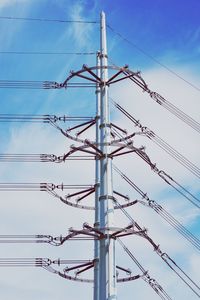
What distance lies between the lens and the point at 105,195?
29.9 meters

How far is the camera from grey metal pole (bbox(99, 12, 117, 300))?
2709 centimetres

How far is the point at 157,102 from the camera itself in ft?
121

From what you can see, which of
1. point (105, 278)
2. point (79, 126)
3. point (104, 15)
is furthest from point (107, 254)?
point (104, 15)

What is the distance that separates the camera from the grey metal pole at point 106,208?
27.1m

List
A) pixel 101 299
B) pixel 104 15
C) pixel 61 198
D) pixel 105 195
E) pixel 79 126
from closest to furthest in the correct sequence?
pixel 101 299, pixel 105 195, pixel 61 198, pixel 79 126, pixel 104 15

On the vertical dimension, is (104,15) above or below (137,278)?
above

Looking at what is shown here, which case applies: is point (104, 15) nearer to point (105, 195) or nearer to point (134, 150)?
point (134, 150)

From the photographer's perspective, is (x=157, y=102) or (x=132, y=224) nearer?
(x=132, y=224)

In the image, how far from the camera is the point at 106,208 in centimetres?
2936

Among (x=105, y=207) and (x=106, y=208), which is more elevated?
(x=105, y=207)

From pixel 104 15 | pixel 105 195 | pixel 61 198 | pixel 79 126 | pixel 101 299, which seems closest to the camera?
pixel 101 299

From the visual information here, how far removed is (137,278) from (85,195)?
23.8 ft

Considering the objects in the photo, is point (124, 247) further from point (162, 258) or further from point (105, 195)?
point (105, 195)

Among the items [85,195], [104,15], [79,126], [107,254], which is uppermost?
[104,15]
